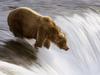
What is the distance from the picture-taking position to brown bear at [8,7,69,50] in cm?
531

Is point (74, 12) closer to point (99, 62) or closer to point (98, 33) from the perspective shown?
point (98, 33)

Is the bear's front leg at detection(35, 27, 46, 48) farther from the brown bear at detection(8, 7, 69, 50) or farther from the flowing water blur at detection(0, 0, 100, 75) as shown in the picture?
the flowing water blur at detection(0, 0, 100, 75)

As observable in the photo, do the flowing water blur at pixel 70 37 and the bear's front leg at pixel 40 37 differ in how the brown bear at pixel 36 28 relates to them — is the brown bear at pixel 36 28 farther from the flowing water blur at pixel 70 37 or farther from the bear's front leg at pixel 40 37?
the flowing water blur at pixel 70 37

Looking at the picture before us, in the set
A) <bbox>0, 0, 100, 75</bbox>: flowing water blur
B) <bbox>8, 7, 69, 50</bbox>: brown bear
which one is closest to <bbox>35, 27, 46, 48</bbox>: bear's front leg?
<bbox>8, 7, 69, 50</bbox>: brown bear

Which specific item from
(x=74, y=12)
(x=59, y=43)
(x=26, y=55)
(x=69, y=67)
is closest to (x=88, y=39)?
(x=74, y=12)

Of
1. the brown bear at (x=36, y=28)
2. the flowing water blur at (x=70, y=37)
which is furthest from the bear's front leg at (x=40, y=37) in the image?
the flowing water blur at (x=70, y=37)

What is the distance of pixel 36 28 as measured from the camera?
17.5 feet

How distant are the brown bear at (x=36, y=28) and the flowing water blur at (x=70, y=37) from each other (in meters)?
0.18

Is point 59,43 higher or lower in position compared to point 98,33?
higher

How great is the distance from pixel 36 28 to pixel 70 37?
1.52 m

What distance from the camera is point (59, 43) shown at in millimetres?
5492

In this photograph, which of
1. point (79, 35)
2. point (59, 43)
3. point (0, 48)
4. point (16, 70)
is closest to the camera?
point (16, 70)

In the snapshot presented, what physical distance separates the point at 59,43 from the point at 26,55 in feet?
1.64

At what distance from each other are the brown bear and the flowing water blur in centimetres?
18
